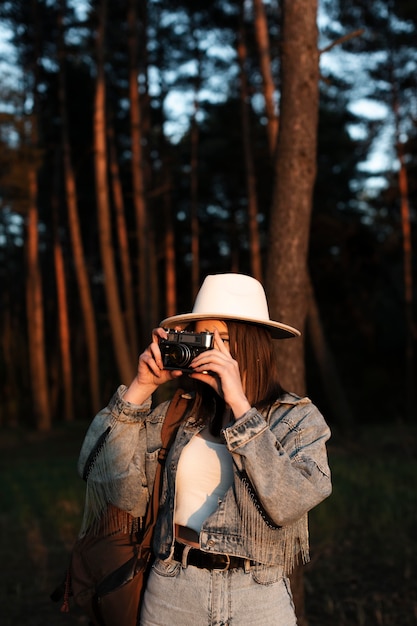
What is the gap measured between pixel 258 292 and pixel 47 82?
20.2 meters

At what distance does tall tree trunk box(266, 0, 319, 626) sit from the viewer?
15.4 ft

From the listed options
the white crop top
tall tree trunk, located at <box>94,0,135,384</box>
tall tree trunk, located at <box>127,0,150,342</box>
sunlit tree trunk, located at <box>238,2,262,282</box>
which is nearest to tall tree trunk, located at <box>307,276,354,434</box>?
tall tree trunk, located at <box>127,0,150,342</box>

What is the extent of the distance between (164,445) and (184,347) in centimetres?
42

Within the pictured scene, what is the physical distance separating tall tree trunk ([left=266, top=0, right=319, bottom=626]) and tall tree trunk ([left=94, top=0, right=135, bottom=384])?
36.4ft

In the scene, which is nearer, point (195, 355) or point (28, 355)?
point (195, 355)

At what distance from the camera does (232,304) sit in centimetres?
263

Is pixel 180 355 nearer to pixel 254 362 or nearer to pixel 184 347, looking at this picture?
pixel 184 347

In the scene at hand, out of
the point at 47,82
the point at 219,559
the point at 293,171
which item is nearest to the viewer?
the point at 219,559

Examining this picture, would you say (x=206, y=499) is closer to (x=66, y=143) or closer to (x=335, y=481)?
(x=335, y=481)

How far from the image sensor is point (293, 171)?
4734 millimetres

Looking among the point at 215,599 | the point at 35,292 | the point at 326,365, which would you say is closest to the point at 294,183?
the point at 215,599

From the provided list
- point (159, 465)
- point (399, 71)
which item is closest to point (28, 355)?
point (399, 71)

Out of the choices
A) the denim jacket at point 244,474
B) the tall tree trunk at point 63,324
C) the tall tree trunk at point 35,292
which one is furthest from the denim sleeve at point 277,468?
the tall tree trunk at point 63,324

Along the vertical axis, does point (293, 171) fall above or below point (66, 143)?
below
